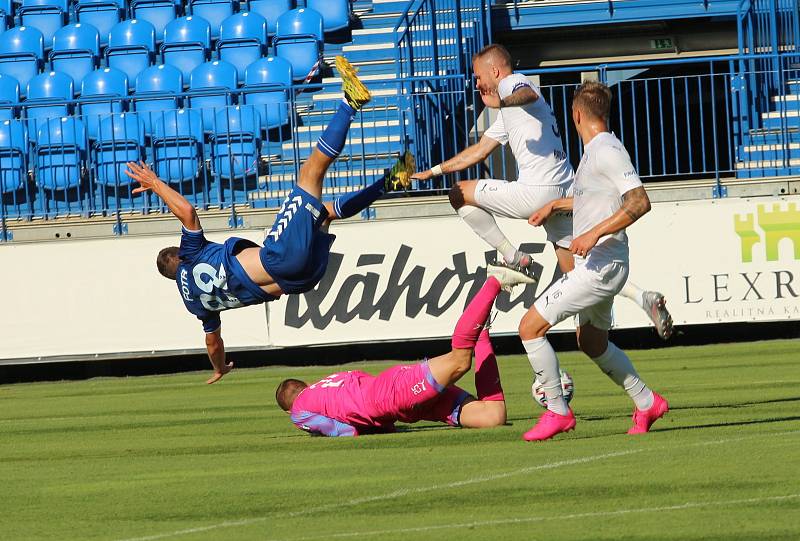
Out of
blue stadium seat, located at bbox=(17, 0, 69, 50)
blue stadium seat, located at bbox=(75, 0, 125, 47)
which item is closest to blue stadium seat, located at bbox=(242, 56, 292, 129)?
blue stadium seat, located at bbox=(75, 0, 125, 47)

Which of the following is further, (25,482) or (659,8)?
(659,8)

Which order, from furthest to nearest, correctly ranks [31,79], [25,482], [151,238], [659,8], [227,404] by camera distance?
[659,8] < [31,79] < [151,238] < [227,404] < [25,482]

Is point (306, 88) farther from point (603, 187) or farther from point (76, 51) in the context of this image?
point (603, 187)

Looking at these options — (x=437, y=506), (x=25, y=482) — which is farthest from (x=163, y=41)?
(x=437, y=506)

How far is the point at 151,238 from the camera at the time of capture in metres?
16.2

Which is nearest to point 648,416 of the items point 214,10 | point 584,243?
point 584,243

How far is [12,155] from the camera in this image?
1750cm

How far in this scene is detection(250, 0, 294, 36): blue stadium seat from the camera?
21.4 m

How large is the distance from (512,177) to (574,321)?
2.61 meters

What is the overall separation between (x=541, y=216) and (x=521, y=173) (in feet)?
3.20

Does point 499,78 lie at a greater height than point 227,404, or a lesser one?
greater

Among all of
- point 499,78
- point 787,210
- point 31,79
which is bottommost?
point 787,210

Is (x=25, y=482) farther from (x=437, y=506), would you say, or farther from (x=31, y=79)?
(x=31, y=79)

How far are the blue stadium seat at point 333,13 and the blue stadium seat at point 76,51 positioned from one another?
3656mm
